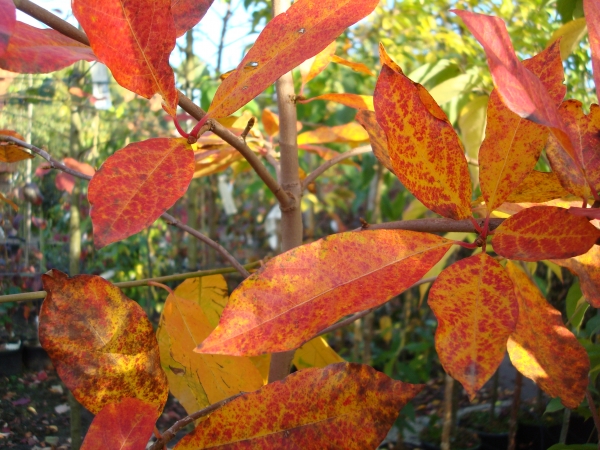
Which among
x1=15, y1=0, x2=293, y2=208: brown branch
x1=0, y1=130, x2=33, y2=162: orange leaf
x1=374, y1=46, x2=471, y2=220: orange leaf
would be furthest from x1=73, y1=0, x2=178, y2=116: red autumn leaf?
x1=0, y1=130, x2=33, y2=162: orange leaf

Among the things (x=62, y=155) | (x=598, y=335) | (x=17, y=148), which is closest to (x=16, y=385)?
(x=17, y=148)

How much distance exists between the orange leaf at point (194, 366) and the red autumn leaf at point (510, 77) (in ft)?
0.96

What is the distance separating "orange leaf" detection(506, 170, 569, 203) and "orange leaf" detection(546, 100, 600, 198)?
0.03 metres

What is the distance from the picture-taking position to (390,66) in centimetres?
32

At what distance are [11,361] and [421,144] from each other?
0.99 metres

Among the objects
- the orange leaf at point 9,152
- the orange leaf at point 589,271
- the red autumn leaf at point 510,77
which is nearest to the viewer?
the red autumn leaf at point 510,77

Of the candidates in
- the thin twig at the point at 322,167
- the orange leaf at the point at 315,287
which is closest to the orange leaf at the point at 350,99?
the thin twig at the point at 322,167

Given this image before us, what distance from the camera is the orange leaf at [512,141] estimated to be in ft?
1.08

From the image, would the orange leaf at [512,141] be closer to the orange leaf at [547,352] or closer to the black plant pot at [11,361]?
the orange leaf at [547,352]

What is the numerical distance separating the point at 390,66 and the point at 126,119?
110 inches

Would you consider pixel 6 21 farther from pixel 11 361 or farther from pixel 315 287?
pixel 11 361

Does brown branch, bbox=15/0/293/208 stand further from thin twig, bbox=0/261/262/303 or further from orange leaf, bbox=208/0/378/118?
thin twig, bbox=0/261/262/303

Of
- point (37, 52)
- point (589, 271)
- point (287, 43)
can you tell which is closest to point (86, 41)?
point (37, 52)

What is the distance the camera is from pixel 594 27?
32 cm
